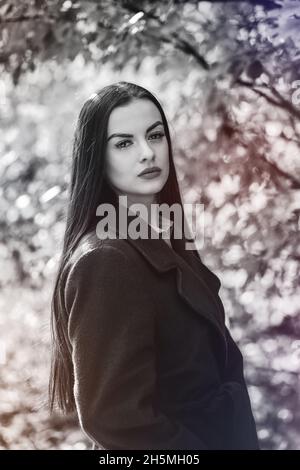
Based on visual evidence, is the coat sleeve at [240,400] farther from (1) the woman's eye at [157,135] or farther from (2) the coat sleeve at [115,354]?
(1) the woman's eye at [157,135]

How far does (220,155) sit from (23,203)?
695mm

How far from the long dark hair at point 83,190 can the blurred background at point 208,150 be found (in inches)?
6.0

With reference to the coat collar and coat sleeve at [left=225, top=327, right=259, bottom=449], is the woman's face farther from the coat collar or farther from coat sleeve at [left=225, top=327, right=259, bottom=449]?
coat sleeve at [left=225, top=327, right=259, bottom=449]

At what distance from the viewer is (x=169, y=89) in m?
2.05

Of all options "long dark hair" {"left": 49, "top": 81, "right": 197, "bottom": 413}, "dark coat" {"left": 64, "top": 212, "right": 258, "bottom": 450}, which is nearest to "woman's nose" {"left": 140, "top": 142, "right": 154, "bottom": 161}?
"long dark hair" {"left": 49, "top": 81, "right": 197, "bottom": 413}

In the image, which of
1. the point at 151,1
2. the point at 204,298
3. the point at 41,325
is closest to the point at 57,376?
the point at 41,325

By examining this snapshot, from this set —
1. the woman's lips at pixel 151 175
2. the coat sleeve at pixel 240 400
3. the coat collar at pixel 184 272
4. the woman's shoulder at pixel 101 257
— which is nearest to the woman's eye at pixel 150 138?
the woman's lips at pixel 151 175

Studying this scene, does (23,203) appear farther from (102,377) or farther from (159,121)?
(102,377)

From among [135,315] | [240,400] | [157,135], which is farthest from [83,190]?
[240,400]

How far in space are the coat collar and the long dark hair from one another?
12 centimetres

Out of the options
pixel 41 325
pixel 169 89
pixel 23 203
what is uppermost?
pixel 169 89

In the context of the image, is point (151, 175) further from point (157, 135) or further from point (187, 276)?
point (187, 276)
